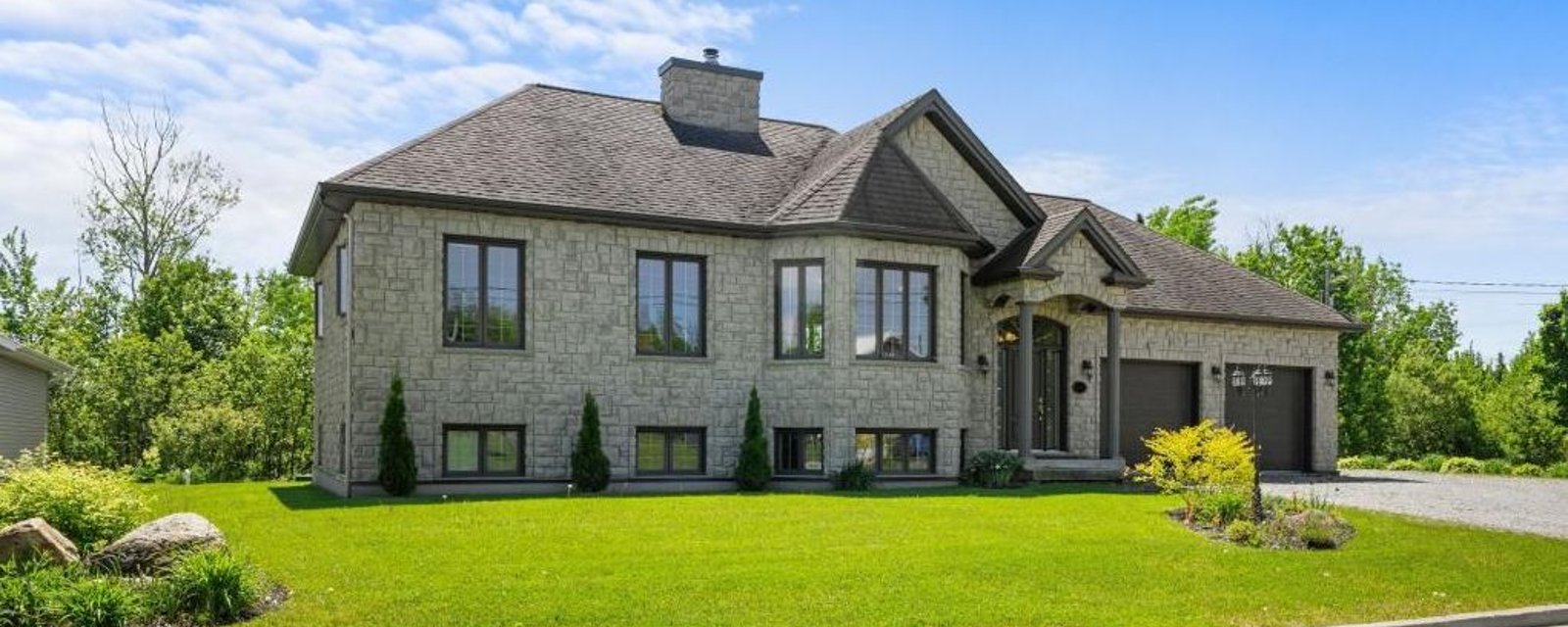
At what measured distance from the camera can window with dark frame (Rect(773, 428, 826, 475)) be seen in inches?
835

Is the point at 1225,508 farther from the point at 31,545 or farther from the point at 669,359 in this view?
the point at 31,545

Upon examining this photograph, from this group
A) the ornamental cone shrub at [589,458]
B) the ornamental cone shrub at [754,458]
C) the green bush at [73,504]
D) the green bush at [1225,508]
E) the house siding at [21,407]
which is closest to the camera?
the green bush at [73,504]

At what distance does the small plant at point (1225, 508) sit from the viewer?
619 inches

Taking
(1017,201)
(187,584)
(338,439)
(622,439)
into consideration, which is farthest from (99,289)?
(187,584)

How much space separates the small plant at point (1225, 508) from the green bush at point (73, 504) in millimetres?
12271

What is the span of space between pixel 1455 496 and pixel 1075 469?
643 centimetres

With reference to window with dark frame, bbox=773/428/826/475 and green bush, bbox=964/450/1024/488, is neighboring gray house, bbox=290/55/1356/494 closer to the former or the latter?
window with dark frame, bbox=773/428/826/475

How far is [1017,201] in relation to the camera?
80.0 ft

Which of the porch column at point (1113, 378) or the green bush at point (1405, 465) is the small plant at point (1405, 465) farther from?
the porch column at point (1113, 378)

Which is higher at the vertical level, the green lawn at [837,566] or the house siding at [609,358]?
the house siding at [609,358]

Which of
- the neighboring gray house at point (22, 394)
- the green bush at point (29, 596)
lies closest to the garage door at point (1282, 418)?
the green bush at point (29, 596)

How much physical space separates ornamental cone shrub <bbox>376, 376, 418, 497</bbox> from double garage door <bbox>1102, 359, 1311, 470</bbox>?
14.0 m

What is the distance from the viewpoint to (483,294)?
1980 centimetres


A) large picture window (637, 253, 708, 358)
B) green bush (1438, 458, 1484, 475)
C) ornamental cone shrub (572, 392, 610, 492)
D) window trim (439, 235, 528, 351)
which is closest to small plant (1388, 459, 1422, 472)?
green bush (1438, 458, 1484, 475)
